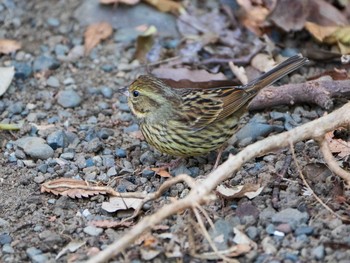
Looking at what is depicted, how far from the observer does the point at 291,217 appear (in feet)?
16.8

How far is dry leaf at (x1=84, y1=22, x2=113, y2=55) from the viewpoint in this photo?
8062mm

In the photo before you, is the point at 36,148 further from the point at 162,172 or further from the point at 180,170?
the point at 180,170

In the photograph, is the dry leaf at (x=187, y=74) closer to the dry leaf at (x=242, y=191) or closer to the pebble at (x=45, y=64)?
the pebble at (x=45, y=64)

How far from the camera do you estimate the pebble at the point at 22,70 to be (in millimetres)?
7570

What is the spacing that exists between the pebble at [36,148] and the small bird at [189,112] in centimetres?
78

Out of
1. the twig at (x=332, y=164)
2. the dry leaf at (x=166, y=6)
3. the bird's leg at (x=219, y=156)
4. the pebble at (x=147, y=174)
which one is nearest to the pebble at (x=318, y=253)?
the twig at (x=332, y=164)

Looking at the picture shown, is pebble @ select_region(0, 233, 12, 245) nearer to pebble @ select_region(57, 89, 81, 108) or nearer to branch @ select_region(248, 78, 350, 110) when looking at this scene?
→ pebble @ select_region(57, 89, 81, 108)

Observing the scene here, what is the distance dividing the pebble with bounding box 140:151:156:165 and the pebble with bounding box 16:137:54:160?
0.75m

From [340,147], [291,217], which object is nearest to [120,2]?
[340,147]

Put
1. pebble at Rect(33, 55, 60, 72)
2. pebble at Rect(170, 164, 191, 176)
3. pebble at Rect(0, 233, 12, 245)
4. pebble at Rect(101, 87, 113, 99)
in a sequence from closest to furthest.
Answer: pebble at Rect(0, 233, 12, 245) < pebble at Rect(170, 164, 191, 176) < pebble at Rect(101, 87, 113, 99) < pebble at Rect(33, 55, 60, 72)

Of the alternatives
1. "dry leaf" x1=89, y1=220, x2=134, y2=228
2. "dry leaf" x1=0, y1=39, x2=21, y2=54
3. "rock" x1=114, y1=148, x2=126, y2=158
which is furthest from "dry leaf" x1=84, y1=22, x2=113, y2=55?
→ "dry leaf" x1=89, y1=220, x2=134, y2=228

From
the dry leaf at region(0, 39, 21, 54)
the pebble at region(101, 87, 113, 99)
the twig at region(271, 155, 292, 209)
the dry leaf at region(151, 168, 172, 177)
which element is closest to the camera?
the twig at region(271, 155, 292, 209)

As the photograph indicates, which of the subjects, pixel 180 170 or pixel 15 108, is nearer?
pixel 180 170

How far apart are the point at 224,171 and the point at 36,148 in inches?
82.8
